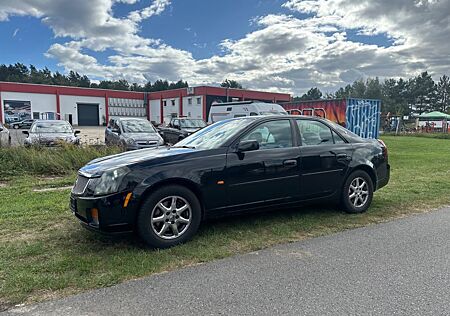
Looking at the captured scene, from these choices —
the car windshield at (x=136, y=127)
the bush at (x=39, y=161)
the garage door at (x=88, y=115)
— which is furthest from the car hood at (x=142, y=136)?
the garage door at (x=88, y=115)

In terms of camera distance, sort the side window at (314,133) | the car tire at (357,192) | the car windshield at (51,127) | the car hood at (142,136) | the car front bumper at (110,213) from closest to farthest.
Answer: the car front bumper at (110,213), the side window at (314,133), the car tire at (357,192), the car hood at (142,136), the car windshield at (51,127)

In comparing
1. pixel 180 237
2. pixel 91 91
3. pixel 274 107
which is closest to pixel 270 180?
pixel 180 237

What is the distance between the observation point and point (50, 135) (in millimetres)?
12305

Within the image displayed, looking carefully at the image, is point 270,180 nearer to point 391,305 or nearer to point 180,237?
point 180,237

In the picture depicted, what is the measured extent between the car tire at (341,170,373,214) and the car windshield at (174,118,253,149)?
1.97 meters

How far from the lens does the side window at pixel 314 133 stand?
5.43 metres

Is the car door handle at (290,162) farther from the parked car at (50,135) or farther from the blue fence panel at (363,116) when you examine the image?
the blue fence panel at (363,116)

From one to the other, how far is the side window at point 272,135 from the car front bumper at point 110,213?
71.6 inches

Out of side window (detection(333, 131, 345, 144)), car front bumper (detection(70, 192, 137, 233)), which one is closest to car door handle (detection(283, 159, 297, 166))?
side window (detection(333, 131, 345, 144))

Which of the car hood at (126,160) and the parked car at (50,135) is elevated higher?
the parked car at (50,135)

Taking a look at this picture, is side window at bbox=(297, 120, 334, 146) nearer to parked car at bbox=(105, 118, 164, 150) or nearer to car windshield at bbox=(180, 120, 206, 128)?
parked car at bbox=(105, 118, 164, 150)

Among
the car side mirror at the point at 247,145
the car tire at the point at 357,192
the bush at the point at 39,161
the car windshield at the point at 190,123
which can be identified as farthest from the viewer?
the car windshield at the point at 190,123

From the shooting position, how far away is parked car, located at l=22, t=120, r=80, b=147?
11.2 meters

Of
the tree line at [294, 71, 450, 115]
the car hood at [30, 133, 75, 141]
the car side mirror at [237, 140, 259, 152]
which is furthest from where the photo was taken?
the tree line at [294, 71, 450, 115]
